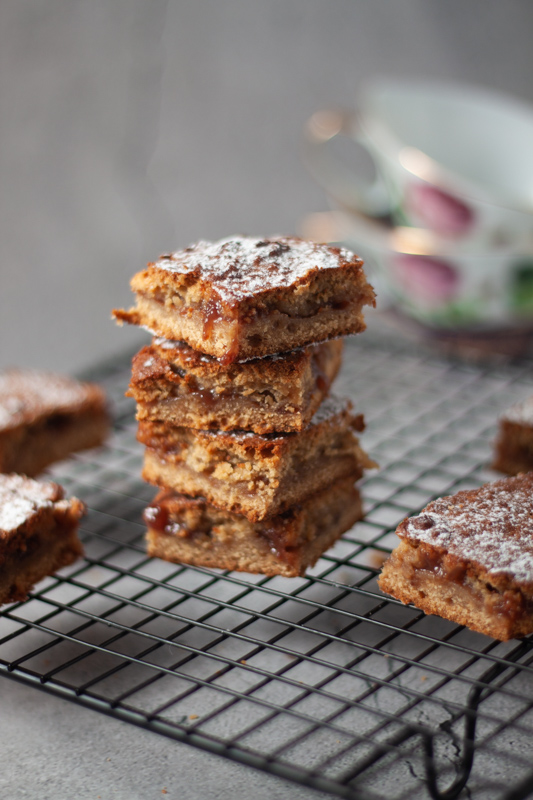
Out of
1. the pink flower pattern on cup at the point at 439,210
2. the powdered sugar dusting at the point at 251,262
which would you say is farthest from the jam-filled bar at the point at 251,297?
the pink flower pattern on cup at the point at 439,210

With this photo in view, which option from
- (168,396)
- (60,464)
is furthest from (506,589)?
(60,464)

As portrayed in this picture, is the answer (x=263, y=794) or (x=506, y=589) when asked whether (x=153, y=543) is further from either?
(x=506, y=589)

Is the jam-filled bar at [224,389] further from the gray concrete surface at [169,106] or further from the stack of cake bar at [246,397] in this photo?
the gray concrete surface at [169,106]

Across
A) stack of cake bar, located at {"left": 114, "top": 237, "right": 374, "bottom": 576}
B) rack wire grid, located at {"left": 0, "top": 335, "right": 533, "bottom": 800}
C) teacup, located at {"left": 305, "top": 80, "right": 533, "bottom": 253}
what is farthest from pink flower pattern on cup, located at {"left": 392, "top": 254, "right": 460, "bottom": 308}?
stack of cake bar, located at {"left": 114, "top": 237, "right": 374, "bottom": 576}

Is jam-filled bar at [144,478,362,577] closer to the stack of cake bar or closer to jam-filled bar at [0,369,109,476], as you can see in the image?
the stack of cake bar

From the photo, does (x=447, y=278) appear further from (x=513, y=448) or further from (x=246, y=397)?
(x=246, y=397)

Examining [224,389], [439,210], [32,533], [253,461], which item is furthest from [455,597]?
[439,210]
